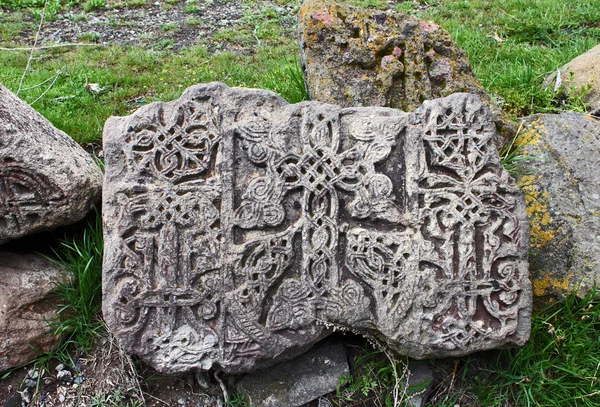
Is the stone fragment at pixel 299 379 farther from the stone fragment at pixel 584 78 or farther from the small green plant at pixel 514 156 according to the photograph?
the stone fragment at pixel 584 78

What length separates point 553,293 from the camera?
2588 millimetres

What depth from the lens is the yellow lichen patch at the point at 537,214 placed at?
2.70 m

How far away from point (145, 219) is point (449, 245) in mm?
1318

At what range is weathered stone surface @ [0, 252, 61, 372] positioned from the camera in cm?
242

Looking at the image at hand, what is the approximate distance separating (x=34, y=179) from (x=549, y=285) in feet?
8.26

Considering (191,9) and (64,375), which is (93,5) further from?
(64,375)

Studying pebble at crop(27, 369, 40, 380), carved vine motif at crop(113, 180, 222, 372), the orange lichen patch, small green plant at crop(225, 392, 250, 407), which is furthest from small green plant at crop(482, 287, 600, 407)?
pebble at crop(27, 369, 40, 380)

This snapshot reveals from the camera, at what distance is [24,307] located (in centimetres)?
249

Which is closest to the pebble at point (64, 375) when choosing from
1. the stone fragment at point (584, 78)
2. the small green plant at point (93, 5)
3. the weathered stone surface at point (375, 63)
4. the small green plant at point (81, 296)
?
the small green plant at point (81, 296)

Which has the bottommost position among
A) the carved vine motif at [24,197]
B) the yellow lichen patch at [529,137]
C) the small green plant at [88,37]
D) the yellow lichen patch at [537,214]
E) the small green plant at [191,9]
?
the yellow lichen patch at [537,214]

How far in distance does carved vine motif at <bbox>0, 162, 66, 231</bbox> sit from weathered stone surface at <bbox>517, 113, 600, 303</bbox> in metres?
2.39

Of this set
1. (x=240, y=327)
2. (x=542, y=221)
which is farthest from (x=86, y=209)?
(x=542, y=221)

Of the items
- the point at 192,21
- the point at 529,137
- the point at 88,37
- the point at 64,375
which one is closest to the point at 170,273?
the point at 64,375

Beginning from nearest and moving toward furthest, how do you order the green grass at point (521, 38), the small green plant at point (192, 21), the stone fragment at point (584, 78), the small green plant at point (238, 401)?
the small green plant at point (238, 401) < the stone fragment at point (584, 78) < the green grass at point (521, 38) < the small green plant at point (192, 21)
